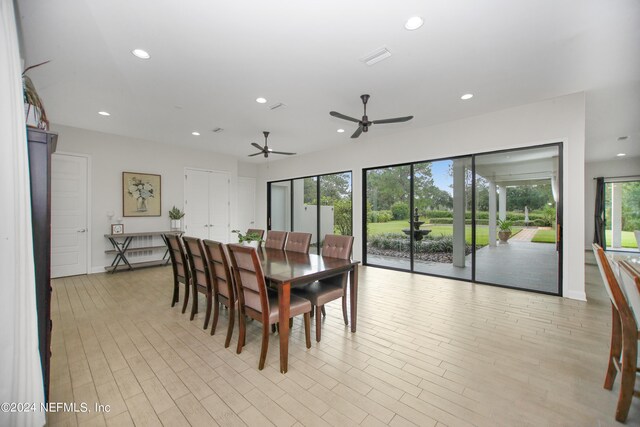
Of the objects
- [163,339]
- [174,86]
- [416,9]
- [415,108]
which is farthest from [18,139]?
[415,108]

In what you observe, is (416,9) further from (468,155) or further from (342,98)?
(468,155)

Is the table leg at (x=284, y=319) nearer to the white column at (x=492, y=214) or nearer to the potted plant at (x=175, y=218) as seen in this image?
the white column at (x=492, y=214)

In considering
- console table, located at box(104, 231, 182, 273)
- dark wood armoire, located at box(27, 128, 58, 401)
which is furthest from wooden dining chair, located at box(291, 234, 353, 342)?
console table, located at box(104, 231, 182, 273)

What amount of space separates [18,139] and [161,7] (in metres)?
1.50

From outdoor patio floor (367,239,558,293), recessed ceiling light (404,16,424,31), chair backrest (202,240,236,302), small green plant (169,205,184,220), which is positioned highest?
recessed ceiling light (404,16,424,31)

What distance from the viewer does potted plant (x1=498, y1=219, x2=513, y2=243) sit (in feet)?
15.3

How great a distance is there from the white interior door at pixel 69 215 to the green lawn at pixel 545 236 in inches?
327

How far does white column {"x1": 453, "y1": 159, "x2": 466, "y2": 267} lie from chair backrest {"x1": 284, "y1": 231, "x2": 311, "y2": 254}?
3.00 metres

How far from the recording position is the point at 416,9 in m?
2.11

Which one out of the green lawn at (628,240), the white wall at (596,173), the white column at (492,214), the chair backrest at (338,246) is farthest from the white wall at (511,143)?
the green lawn at (628,240)

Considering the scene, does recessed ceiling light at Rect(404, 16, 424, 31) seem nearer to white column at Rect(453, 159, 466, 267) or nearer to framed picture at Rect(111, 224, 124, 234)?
white column at Rect(453, 159, 466, 267)

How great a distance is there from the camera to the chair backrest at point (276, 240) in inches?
152

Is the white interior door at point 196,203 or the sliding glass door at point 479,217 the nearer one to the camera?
the sliding glass door at point 479,217

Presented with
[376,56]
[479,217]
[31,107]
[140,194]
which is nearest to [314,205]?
[479,217]
